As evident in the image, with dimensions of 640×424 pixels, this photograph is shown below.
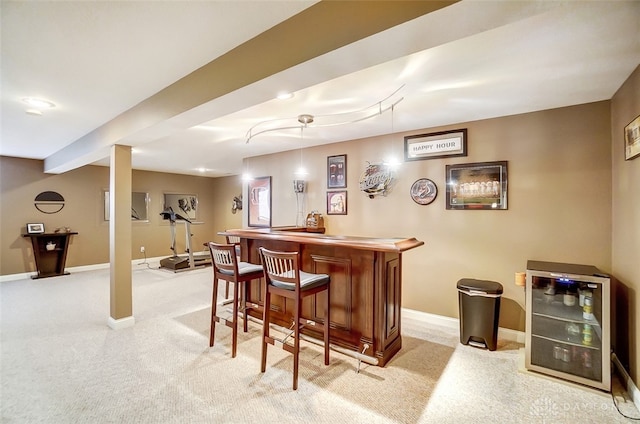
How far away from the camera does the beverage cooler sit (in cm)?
222

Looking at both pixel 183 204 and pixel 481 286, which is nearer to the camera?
pixel 481 286

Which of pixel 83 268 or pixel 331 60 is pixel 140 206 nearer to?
pixel 83 268

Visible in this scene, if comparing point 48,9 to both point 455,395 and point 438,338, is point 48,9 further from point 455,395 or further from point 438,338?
point 438,338

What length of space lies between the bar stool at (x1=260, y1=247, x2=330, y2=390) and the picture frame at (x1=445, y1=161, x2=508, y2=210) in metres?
1.95

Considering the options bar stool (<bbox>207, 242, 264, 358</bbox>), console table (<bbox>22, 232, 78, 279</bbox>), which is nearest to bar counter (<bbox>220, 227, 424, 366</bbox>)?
bar stool (<bbox>207, 242, 264, 358</bbox>)

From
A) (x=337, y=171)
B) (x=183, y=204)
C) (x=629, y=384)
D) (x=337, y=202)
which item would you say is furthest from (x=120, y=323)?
(x=183, y=204)

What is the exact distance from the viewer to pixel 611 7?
1.42m

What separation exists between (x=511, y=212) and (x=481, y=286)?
2.90 feet

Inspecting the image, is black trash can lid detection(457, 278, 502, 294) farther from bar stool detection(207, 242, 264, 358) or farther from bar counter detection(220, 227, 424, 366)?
bar stool detection(207, 242, 264, 358)

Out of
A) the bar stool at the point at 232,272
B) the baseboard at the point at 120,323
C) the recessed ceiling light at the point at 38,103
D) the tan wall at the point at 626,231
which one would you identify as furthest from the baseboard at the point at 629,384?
the recessed ceiling light at the point at 38,103

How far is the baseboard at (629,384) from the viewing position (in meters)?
2.02

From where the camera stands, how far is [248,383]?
227 cm

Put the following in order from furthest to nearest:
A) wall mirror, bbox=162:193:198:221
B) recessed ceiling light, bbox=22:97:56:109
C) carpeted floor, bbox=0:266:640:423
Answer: wall mirror, bbox=162:193:198:221 < recessed ceiling light, bbox=22:97:56:109 < carpeted floor, bbox=0:266:640:423

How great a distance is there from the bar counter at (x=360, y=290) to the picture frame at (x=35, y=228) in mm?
5815
